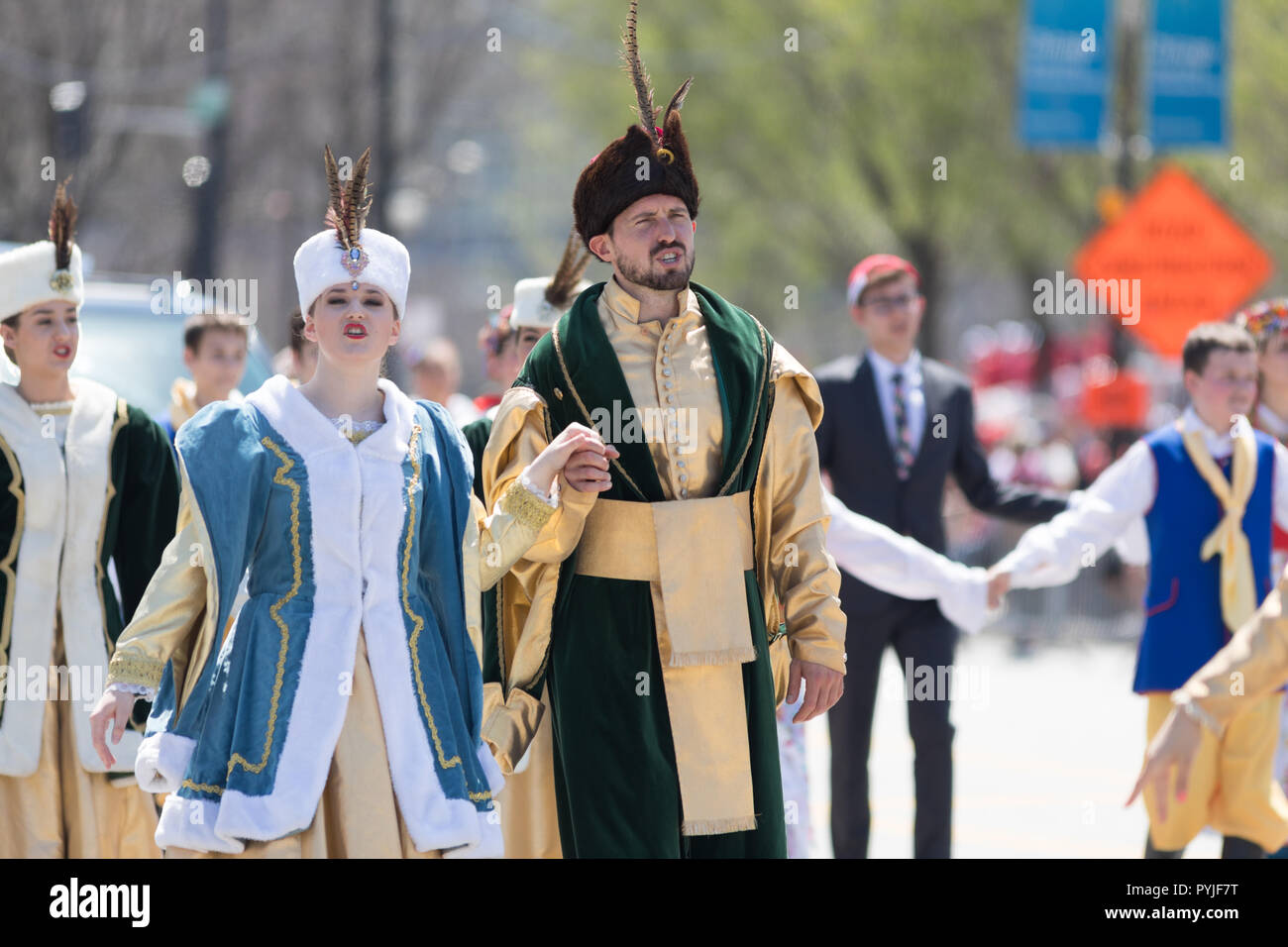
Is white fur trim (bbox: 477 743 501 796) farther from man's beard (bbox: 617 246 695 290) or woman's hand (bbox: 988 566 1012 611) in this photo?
woman's hand (bbox: 988 566 1012 611)

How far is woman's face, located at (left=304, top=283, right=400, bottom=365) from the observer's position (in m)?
4.50

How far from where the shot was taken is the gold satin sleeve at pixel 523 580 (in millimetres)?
4836

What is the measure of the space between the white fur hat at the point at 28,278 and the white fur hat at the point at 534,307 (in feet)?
4.85

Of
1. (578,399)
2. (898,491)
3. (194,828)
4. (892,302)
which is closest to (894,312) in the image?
(892,302)

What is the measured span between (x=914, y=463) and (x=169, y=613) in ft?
12.6

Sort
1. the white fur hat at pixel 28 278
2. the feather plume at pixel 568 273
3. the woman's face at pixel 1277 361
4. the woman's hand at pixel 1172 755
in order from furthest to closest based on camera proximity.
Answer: the woman's face at pixel 1277 361 < the feather plume at pixel 568 273 < the white fur hat at pixel 28 278 < the woman's hand at pixel 1172 755

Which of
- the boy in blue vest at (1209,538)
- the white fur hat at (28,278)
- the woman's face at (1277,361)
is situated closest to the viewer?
the white fur hat at (28,278)

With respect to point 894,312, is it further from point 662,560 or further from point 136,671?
point 136,671

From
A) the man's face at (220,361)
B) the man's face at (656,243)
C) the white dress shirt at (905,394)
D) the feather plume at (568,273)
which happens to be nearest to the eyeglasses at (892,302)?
the white dress shirt at (905,394)

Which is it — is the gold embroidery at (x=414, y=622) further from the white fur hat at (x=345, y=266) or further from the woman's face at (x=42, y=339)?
the woman's face at (x=42, y=339)

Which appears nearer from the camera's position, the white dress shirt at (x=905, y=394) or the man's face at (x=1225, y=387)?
the man's face at (x=1225, y=387)

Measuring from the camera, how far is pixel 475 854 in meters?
4.38

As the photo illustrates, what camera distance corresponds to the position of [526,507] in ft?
15.1
